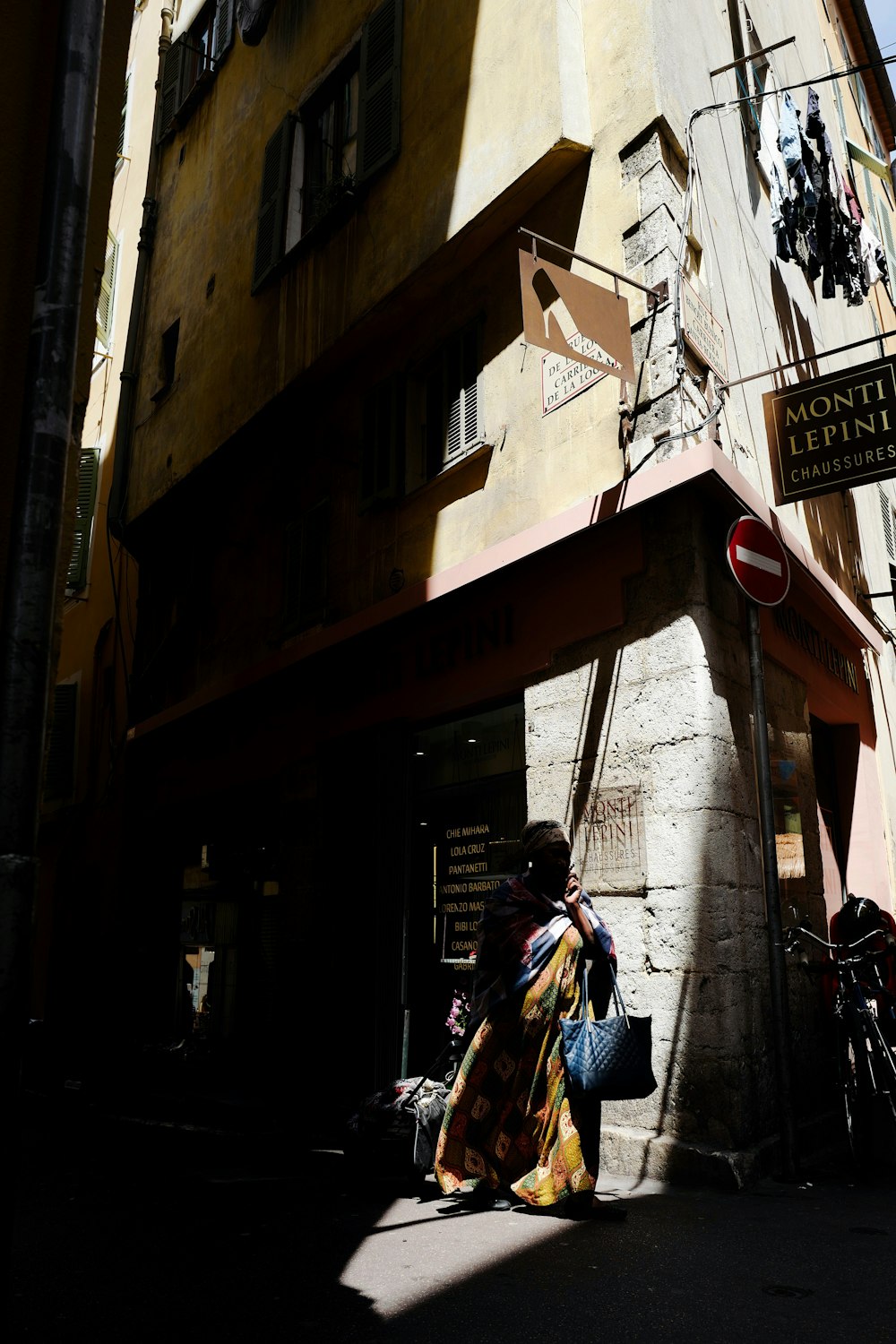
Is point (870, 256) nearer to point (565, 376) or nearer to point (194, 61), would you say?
point (565, 376)

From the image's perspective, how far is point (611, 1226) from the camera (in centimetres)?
436

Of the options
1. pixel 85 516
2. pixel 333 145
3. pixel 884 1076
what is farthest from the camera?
pixel 85 516

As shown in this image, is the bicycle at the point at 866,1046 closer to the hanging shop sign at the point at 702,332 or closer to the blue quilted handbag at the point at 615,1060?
the blue quilted handbag at the point at 615,1060

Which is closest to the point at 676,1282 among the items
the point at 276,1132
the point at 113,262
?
the point at 276,1132

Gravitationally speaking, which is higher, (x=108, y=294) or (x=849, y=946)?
(x=108, y=294)

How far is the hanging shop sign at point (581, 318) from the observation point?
6.09 meters

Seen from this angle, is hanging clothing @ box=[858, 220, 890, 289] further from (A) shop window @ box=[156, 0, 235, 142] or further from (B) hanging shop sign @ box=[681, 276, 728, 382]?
(A) shop window @ box=[156, 0, 235, 142]

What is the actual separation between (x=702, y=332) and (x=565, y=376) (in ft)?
3.16

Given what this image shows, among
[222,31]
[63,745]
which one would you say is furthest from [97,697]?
[222,31]

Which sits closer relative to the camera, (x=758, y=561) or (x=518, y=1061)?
(x=518, y=1061)

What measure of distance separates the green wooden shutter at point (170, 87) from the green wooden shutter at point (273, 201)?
158 inches

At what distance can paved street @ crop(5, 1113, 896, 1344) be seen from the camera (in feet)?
10.6

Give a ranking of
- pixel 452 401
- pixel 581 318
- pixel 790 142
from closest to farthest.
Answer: pixel 581 318 → pixel 452 401 → pixel 790 142

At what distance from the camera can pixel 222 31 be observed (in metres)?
13.5
